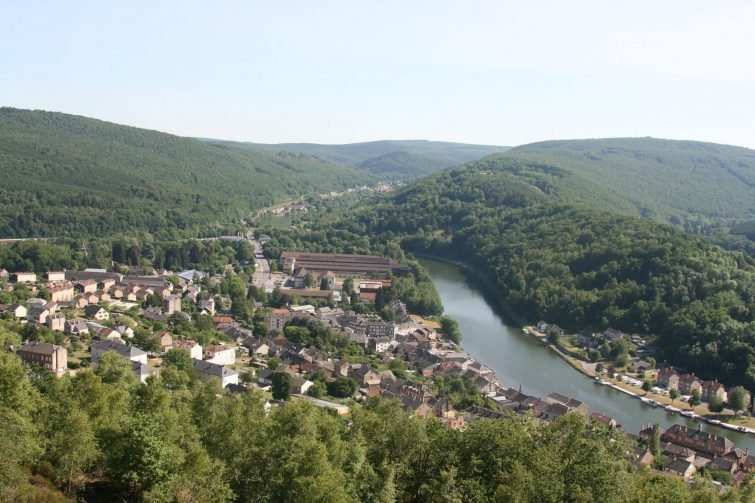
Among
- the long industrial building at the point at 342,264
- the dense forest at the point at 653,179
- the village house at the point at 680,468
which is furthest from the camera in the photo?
the dense forest at the point at 653,179

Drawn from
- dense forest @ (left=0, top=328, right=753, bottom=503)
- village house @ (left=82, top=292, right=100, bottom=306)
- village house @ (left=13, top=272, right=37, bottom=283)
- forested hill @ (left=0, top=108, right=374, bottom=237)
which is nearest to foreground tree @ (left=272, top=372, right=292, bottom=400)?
dense forest @ (left=0, top=328, right=753, bottom=503)

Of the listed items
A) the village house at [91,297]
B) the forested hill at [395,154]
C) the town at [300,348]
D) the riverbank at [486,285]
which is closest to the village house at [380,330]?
the town at [300,348]

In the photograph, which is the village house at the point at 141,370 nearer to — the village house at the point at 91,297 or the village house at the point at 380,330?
the village house at the point at 91,297

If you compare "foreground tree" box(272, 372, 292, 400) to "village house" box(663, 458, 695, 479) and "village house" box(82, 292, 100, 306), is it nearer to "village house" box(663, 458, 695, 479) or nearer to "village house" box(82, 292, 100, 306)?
"village house" box(663, 458, 695, 479)

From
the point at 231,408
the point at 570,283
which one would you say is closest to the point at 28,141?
the point at 570,283

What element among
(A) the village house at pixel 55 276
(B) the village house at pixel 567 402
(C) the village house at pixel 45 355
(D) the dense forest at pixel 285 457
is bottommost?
(B) the village house at pixel 567 402

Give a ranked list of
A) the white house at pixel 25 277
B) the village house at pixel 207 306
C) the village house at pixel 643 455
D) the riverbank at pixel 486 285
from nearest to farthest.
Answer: the village house at pixel 643 455, the village house at pixel 207 306, the white house at pixel 25 277, the riverbank at pixel 486 285
